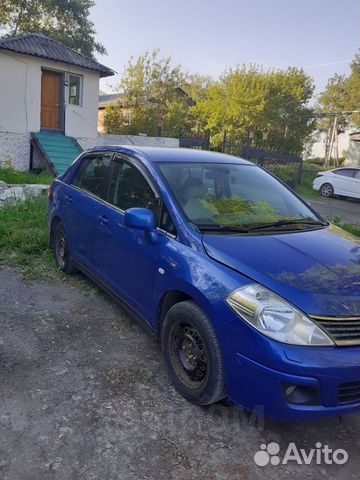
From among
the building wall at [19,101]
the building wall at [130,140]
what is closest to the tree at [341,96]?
the building wall at [130,140]

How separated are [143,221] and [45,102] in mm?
12740

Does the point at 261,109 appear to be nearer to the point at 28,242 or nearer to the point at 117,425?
the point at 28,242

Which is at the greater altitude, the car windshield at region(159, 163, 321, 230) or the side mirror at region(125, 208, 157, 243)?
the car windshield at region(159, 163, 321, 230)

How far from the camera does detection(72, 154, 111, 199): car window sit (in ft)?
13.0

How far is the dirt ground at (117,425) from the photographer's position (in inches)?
87.5

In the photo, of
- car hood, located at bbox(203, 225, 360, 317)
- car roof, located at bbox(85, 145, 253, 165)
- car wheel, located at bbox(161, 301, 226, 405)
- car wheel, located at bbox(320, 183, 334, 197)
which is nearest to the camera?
car hood, located at bbox(203, 225, 360, 317)

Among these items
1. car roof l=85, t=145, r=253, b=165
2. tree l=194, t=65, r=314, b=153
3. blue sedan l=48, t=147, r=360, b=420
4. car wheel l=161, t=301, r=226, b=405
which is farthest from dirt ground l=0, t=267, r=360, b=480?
tree l=194, t=65, r=314, b=153

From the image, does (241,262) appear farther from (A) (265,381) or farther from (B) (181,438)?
(B) (181,438)

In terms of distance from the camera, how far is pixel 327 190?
1683cm

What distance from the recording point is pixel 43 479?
2096mm

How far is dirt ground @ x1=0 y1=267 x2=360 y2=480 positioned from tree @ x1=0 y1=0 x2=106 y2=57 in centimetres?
2378

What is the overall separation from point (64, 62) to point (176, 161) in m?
12.1

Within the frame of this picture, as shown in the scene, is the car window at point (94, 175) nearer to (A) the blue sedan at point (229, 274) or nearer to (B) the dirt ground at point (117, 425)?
(A) the blue sedan at point (229, 274)

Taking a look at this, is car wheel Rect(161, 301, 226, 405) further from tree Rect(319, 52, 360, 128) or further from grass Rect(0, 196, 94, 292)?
tree Rect(319, 52, 360, 128)
